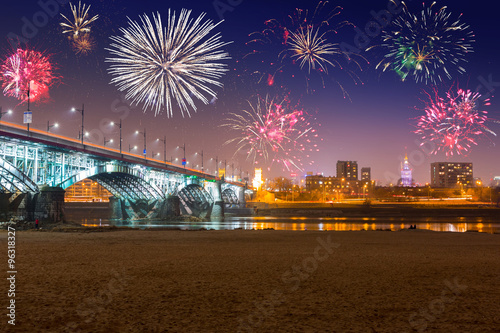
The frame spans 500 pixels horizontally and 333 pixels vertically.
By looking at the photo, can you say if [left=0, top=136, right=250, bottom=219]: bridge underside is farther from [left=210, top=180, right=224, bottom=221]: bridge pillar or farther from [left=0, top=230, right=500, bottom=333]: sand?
[left=0, top=230, right=500, bottom=333]: sand

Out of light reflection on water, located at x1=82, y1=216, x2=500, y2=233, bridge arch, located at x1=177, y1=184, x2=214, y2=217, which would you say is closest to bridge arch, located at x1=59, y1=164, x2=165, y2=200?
light reflection on water, located at x1=82, y1=216, x2=500, y2=233

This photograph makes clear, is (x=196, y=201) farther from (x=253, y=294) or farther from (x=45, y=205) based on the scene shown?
(x=253, y=294)

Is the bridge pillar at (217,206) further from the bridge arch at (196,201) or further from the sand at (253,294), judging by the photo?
the sand at (253,294)

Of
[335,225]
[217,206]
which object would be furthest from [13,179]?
[217,206]

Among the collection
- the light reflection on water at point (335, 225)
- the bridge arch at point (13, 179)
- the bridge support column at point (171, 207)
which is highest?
the bridge arch at point (13, 179)

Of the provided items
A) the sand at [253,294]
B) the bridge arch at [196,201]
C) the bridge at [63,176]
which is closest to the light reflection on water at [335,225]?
the bridge at [63,176]

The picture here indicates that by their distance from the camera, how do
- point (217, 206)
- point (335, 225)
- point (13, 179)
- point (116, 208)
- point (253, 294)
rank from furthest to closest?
point (217, 206) < point (116, 208) < point (335, 225) < point (13, 179) < point (253, 294)
